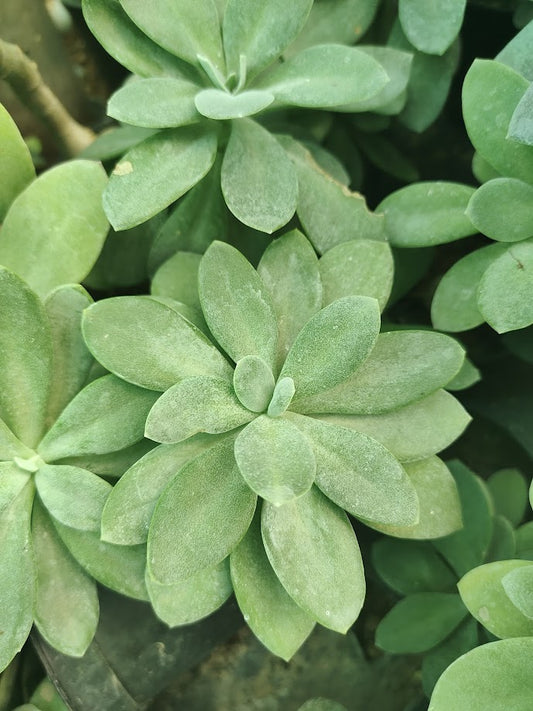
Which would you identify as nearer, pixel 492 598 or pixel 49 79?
pixel 492 598

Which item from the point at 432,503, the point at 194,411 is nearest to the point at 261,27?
the point at 194,411

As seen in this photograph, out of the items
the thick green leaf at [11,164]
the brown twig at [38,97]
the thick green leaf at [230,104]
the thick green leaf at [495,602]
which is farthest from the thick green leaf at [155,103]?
the thick green leaf at [495,602]

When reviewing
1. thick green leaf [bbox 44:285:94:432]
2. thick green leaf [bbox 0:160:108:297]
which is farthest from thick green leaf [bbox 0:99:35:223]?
thick green leaf [bbox 44:285:94:432]

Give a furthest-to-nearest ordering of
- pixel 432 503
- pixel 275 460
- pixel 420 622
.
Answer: pixel 420 622 < pixel 432 503 < pixel 275 460

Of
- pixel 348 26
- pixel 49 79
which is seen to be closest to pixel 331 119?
pixel 348 26

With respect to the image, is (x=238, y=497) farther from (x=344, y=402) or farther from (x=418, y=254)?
(x=418, y=254)

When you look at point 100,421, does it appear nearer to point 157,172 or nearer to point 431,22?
point 157,172
